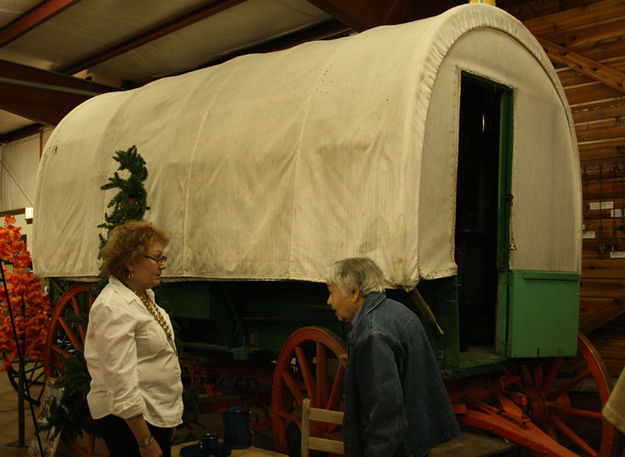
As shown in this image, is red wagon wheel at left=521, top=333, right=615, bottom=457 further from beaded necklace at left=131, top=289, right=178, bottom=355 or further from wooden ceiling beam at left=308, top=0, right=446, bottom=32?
wooden ceiling beam at left=308, top=0, right=446, bottom=32

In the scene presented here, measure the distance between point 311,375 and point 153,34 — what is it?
6.47 metres

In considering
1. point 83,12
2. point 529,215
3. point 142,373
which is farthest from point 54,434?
point 83,12

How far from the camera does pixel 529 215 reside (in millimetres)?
5125

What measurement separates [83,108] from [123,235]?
467 centimetres

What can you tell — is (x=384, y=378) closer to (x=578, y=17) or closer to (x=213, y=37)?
(x=578, y=17)

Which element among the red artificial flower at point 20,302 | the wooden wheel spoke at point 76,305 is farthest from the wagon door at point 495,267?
the red artificial flower at point 20,302

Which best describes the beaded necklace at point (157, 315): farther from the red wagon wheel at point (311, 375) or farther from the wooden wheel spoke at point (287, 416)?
the wooden wheel spoke at point (287, 416)

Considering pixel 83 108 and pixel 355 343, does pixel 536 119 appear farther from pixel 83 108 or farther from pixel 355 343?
pixel 83 108

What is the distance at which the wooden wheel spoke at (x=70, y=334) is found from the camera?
20.5 feet

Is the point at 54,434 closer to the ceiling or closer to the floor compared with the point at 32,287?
Result: closer to the floor

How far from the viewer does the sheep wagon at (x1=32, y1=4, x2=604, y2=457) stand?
4.30 metres

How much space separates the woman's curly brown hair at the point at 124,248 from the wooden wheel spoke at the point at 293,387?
199cm

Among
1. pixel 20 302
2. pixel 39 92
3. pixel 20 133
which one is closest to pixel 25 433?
pixel 20 302

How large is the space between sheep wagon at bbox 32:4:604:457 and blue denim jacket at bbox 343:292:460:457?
100 centimetres
